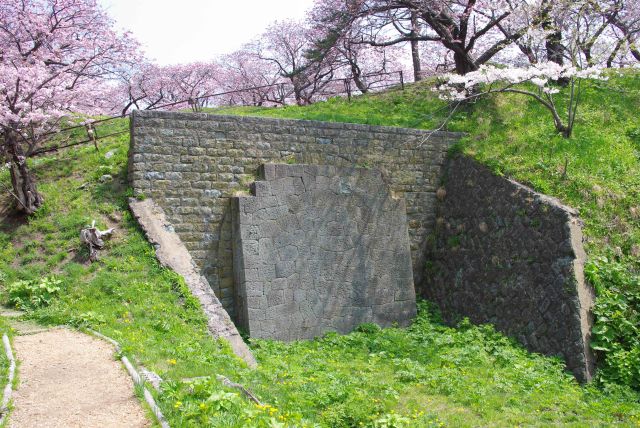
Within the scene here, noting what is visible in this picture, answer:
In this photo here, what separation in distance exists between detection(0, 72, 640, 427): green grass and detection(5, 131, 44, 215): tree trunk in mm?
220

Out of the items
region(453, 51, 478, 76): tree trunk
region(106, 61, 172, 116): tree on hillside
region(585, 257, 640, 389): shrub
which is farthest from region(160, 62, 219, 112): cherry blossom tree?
region(585, 257, 640, 389): shrub

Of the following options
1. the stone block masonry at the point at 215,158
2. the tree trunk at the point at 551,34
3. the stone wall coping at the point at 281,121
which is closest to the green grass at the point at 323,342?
the stone block masonry at the point at 215,158

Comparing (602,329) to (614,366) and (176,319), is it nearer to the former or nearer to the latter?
(614,366)

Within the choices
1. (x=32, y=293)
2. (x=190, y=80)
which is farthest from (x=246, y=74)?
(x=32, y=293)

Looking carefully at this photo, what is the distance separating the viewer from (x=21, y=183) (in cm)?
977

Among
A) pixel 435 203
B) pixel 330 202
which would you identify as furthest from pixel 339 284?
pixel 435 203

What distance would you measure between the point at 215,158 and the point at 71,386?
5.30m

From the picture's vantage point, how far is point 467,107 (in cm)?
1465

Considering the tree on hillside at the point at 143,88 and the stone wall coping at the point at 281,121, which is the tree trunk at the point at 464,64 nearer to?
the stone wall coping at the point at 281,121

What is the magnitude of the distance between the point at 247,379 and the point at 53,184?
6.39 metres

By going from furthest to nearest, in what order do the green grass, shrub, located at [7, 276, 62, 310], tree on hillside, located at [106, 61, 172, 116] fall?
tree on hillside, located at [106, 61, 172, 116] → shrub, located at [7, 276, 62, 310] → the green grass

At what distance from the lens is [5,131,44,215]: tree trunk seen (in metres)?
9.57

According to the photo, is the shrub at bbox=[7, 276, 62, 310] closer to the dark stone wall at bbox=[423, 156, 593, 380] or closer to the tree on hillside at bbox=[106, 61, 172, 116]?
the dark stone wall at bbox=[423, 156, 593, 380]

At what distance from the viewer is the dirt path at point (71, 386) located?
4723mm
